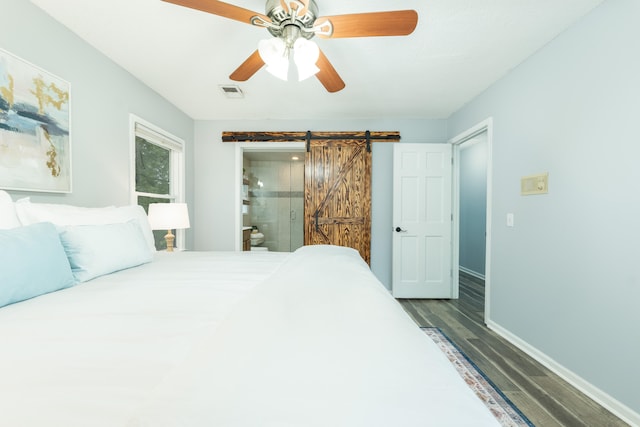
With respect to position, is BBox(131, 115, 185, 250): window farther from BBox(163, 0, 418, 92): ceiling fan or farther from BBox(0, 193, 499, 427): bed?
BBox(0, 193, 499, 427): bed

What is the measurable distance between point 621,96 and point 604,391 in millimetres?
1766

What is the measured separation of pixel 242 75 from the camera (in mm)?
2047

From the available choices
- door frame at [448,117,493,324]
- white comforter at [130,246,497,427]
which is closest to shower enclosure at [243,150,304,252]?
door frame at [448,117,493,324]

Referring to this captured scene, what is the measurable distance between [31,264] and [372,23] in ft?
6.32

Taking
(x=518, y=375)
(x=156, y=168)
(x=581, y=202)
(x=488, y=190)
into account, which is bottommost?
(x=518, y=375)

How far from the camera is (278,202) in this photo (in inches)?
233

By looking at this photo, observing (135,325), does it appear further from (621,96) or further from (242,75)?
(621,96)

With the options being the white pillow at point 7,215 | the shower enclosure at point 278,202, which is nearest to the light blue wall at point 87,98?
the white pillow at point 7,215

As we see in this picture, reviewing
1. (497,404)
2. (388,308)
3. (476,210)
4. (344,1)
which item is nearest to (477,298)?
(476,210)

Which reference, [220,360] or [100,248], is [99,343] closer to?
[220,360]

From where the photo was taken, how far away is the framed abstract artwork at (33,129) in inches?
63.9

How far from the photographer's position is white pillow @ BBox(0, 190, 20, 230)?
4.14 feet

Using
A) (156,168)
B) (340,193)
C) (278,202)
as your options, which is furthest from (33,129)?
(278,202)

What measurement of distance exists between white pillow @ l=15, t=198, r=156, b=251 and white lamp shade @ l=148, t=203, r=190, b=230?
2.30 feet
